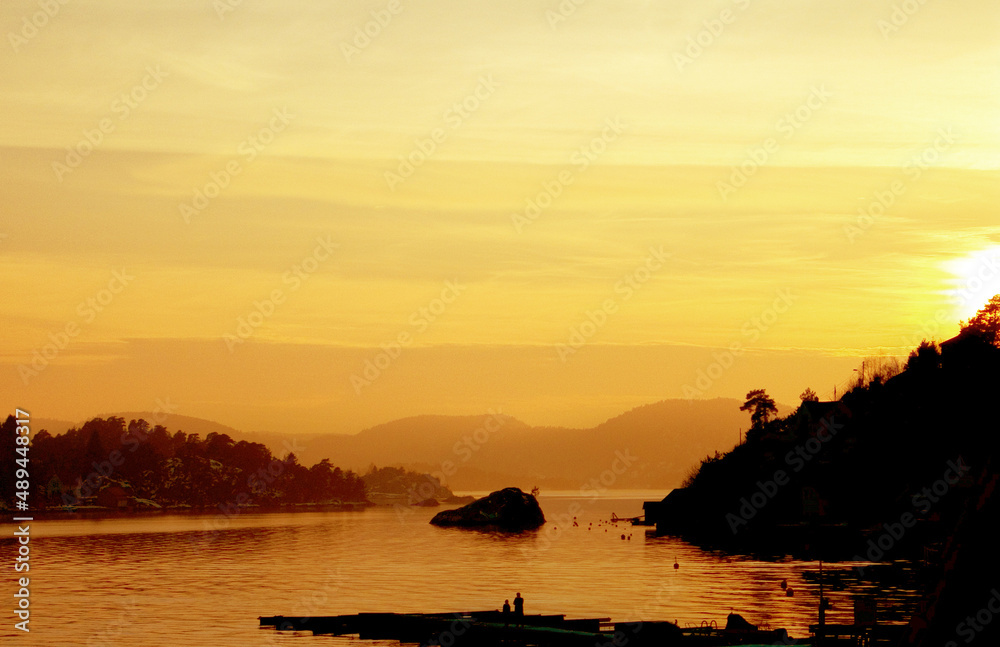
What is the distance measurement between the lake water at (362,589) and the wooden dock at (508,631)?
9.38 feet

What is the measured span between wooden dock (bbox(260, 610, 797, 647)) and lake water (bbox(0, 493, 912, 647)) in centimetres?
286

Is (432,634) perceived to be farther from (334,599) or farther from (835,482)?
(835,482)

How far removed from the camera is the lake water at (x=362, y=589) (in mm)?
77050

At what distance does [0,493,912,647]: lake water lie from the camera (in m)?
77.1

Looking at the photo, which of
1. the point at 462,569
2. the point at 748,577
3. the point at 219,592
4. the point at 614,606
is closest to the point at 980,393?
the point at 748,577

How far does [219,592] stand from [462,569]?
37522 mm

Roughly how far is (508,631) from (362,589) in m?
51.3

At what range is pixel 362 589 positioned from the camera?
10838cm


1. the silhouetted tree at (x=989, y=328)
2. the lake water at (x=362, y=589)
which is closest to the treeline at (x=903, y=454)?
the silhouetted tree at (x=989, y=328)

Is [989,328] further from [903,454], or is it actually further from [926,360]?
[903,454]
